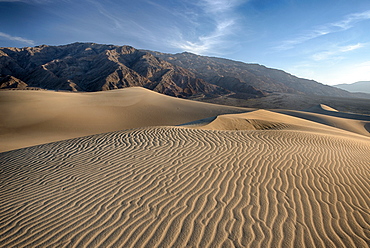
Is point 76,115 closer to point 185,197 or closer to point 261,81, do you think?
point 185,197

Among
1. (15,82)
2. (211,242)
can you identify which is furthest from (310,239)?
(15,82)

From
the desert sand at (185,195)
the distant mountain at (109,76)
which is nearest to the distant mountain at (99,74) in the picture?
the distant mountain at (109,76)

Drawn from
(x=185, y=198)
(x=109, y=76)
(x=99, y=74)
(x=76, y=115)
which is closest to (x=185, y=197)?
(x=185, y=198)

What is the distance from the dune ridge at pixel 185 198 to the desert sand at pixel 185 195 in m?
0.02

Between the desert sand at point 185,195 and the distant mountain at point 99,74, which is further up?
the distant mountain at point 99,74

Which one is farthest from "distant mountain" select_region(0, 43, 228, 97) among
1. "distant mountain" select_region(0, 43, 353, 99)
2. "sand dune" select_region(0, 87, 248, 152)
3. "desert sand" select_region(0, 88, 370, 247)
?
"desert sand" select_region(0, 88, 370, 247)

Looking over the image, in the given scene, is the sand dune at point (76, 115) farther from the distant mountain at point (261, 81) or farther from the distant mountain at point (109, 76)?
the distant mountain at point (261, 81)

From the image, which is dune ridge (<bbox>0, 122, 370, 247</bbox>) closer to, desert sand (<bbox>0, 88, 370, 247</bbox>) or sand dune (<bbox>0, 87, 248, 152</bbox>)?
desert sand (<bbox>0, 88, 370, 247</bbox>)

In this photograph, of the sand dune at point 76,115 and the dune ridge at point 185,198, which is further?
the sand dune at point 76,115

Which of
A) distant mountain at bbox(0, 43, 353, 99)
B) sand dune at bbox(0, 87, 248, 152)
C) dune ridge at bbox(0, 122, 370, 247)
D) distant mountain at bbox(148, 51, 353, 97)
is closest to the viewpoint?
dune ridge at bbox(0, 122, 370, 247)

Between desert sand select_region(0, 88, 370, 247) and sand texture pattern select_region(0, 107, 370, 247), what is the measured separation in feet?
0.06

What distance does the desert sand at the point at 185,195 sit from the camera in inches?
112

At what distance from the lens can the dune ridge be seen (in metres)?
2.83

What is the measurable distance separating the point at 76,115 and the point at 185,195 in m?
16.5
